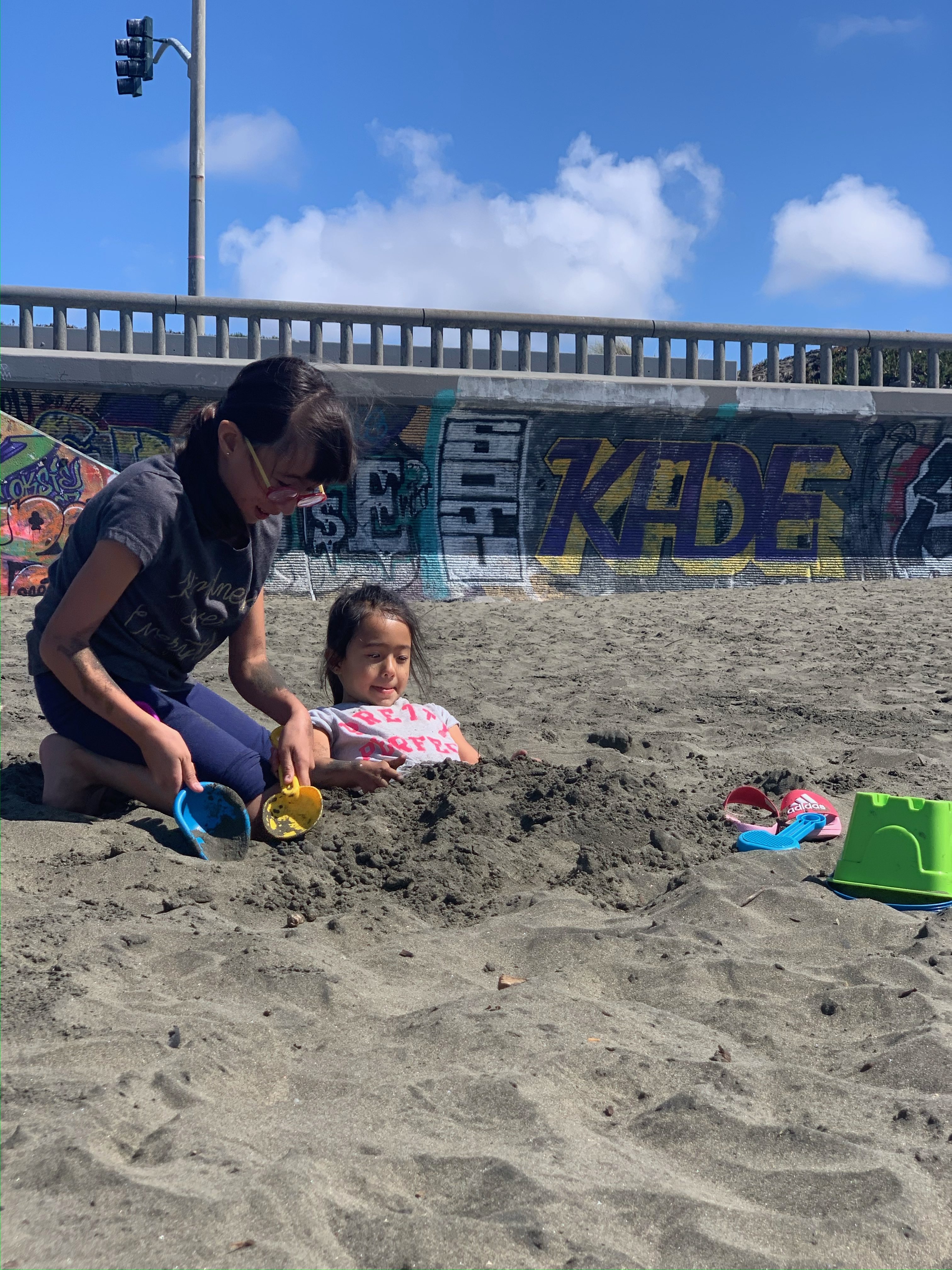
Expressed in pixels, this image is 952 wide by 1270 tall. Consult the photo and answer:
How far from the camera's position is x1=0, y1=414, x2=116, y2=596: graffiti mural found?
9477 millimetres

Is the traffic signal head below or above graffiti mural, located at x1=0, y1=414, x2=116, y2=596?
above

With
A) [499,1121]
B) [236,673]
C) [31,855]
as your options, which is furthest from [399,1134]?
[236,673]

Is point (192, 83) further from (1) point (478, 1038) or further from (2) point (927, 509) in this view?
(1) point (478, 1038)

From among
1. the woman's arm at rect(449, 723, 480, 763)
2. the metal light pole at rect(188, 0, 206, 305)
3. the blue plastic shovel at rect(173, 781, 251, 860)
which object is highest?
the metal light pole at rect(188, 0, 206, 305)

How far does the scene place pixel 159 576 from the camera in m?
3.12

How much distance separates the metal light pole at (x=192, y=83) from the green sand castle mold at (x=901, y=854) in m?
10.0

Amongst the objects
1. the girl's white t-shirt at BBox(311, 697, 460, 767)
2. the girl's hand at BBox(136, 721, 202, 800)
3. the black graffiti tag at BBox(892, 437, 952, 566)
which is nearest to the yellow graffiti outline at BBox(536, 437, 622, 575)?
the black graffiti tag at BBox(892, 437, 952, 566)

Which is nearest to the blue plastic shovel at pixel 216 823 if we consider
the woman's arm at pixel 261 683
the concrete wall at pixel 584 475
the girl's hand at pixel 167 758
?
the girl's hand at pixel 167 758

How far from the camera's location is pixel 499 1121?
1733 mm

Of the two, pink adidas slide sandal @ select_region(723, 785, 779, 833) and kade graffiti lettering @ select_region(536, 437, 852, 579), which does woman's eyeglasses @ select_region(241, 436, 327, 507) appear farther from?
kade graffiti lettering @ select_region(536, 437, 852, 579)

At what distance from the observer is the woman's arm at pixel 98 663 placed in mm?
2934

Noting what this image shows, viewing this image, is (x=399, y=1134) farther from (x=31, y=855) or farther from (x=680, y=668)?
(x=680, y=668)

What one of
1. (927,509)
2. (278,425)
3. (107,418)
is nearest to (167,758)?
(278,425)

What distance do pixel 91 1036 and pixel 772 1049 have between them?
1.29 m
